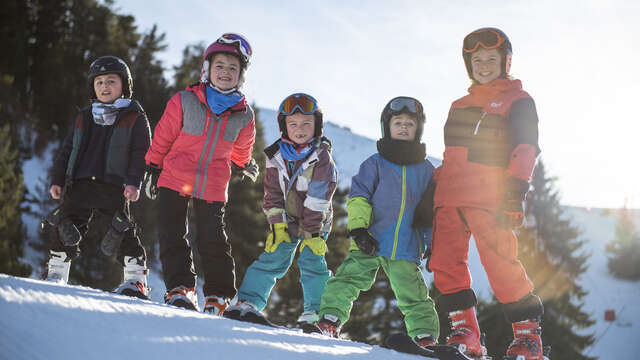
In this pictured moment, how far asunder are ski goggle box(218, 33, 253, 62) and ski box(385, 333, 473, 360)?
2.31 metres

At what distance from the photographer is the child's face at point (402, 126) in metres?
3.55

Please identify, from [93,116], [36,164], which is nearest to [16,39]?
[36,164]

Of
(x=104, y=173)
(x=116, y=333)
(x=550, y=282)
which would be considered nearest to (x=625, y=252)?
(x=550, y=282)

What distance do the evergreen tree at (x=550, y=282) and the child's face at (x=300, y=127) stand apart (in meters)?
1.69

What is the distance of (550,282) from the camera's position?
23.3 metres

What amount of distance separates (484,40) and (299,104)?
1.40 meters

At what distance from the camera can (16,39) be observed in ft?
85.3

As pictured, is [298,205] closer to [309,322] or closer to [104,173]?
[309,322]

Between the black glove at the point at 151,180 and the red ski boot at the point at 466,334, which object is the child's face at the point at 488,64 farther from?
the black glove at the point at 151,180

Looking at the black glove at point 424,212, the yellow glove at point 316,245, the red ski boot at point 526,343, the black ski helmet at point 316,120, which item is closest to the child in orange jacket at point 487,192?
the red ski boot at point 526,343

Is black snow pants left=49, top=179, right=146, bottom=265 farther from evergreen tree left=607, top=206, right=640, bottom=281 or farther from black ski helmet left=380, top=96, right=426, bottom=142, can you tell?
evergreen tree left=607, top=206, right=640, bottom=281

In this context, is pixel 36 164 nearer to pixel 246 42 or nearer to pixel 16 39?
pixel 16 39

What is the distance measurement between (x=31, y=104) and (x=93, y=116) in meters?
27.4

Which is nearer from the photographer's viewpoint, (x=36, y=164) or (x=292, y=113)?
(x=292, y=113)
